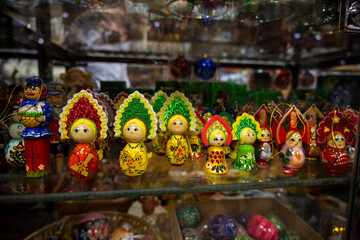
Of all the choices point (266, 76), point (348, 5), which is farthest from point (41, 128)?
point (266, 76)

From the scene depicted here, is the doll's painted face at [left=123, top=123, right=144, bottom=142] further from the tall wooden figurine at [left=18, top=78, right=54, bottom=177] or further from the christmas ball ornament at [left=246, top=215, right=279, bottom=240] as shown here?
the christmas ball ornament at [left=246, top=215, right=279, bottom=240]

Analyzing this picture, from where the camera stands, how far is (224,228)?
1.25 m

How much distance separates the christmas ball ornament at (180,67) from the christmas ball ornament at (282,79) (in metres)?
0.71

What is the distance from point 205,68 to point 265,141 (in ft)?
2.54

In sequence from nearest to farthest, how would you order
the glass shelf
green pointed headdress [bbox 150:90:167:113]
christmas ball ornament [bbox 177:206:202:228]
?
1. the glass shelf
2. green pointed headdress [bbox 150:90:167:113]
3. christmas ball ornament [bbox 177:206:202:228]

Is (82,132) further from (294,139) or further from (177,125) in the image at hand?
(294,139)

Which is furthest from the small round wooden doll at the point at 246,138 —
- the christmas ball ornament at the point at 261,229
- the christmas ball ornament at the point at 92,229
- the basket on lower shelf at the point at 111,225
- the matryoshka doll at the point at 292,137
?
the christmas ball ornament at the point at 92,229

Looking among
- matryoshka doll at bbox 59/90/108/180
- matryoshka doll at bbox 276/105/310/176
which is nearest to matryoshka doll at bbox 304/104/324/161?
matryoshka doll at bbox 276/105/310/176

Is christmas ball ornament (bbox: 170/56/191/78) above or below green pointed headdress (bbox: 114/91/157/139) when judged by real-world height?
above

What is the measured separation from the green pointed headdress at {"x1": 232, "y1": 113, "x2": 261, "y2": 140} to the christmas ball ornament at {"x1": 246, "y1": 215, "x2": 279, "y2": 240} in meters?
0.46

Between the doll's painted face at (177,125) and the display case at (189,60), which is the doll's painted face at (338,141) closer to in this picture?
the display case at (189,60)

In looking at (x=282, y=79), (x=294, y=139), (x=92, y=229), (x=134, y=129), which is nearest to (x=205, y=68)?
(x=282, y=79)

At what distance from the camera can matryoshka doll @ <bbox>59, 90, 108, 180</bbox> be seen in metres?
0.95

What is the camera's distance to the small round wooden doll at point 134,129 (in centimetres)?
98
